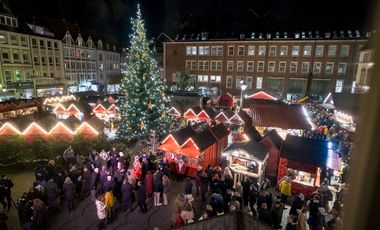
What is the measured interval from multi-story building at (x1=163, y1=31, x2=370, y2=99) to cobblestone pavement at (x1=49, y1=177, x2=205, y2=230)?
3474 cm

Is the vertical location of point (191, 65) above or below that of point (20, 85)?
above

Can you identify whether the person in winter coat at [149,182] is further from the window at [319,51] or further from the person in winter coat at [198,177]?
the window at [319,51]

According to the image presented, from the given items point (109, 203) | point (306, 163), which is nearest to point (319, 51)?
point (306, 163)

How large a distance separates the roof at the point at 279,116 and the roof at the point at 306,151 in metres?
4.75

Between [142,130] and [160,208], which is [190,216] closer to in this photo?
[160,208]

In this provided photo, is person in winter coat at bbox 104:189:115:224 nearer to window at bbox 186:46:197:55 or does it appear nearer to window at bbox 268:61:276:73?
window at bbox 268:61:276:73

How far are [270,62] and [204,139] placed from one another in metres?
32.3

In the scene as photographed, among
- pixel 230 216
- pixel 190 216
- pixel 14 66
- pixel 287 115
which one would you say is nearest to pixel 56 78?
pixel 14 66

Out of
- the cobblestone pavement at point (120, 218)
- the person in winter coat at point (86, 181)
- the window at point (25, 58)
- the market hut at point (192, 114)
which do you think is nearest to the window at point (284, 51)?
the market hut at point (192, 114)

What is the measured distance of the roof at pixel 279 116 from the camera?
1758 cm

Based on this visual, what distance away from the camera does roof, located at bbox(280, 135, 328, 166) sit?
37.5ft

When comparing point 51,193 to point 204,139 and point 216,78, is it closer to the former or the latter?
point 204,139

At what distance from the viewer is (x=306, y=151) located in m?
11.9

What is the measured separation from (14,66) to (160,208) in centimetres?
3393
